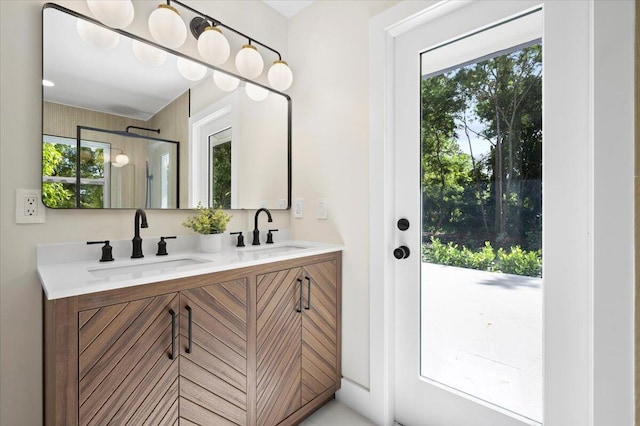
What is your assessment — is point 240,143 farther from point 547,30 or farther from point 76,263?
point 547,30

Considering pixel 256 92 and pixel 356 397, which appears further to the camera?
pixel 256 92

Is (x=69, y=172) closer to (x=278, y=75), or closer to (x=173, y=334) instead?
(x=173, y=334)

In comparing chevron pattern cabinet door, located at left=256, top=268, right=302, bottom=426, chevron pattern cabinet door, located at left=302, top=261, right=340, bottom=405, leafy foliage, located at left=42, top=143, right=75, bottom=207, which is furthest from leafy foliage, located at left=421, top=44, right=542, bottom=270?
leafy foliage, located at left=42, top=143, right=75, bottom=207

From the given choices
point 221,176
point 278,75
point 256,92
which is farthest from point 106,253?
Result: point 278,75

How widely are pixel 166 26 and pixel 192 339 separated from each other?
137cm

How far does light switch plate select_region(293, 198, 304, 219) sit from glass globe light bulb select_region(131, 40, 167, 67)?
1.08 metres

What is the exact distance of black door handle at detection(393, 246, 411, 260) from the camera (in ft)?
5.09

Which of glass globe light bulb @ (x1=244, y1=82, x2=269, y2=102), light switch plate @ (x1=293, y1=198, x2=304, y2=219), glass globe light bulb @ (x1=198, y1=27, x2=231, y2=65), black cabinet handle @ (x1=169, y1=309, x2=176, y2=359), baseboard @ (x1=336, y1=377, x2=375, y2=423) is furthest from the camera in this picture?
light switch plate @ (x1=293, y1=198, x2=304, y2=219)

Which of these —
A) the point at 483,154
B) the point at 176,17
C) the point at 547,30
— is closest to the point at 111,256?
the point at 176,17

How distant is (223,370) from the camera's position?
1.22 metres

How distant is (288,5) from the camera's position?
1.99 metres

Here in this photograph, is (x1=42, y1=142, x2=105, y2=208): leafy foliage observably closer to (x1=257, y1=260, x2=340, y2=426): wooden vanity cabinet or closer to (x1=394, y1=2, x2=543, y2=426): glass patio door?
(x1=257, y1=260, x2=340, y2=426): wooden vanity cabinet

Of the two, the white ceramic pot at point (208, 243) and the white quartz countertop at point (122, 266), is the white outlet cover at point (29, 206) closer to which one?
the white quartz countertop at point (122, 266)

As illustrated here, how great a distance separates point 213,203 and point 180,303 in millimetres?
745
